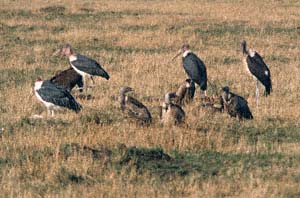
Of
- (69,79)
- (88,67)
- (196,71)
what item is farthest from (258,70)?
(69,79)

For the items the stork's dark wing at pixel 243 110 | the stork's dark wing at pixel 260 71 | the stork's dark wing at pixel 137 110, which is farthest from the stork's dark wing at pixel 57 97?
the stork's dark wing at pixel 260 71

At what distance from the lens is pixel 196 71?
1386cm

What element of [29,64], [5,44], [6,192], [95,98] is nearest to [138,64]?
[29,64]

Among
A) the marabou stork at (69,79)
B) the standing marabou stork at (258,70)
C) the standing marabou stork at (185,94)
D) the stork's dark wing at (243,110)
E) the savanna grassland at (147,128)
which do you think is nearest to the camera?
the savanna grassland at (147,128)

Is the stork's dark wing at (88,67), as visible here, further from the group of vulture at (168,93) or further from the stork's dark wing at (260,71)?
the stork's dark wing at (260,71)

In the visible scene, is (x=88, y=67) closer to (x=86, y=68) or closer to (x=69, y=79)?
(x=86, y=68)

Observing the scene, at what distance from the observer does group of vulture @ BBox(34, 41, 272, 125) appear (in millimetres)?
11211

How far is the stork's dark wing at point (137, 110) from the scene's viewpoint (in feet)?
36.3

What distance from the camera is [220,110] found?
39.9ft

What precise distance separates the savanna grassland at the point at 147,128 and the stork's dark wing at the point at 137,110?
17 cm

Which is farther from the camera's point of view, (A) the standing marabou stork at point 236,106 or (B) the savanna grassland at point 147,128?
(A) the standing marabou stork at point 236,106

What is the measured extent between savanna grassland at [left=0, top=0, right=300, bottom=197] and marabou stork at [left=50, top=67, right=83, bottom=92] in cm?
49

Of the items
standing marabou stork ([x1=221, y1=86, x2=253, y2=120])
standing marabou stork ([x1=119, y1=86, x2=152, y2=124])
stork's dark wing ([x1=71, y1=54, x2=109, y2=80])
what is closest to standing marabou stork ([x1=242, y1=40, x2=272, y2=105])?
standing marabou stork ([x1=221, y1=86, x2=253, y2=120])

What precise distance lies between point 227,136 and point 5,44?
12075 millimetres
